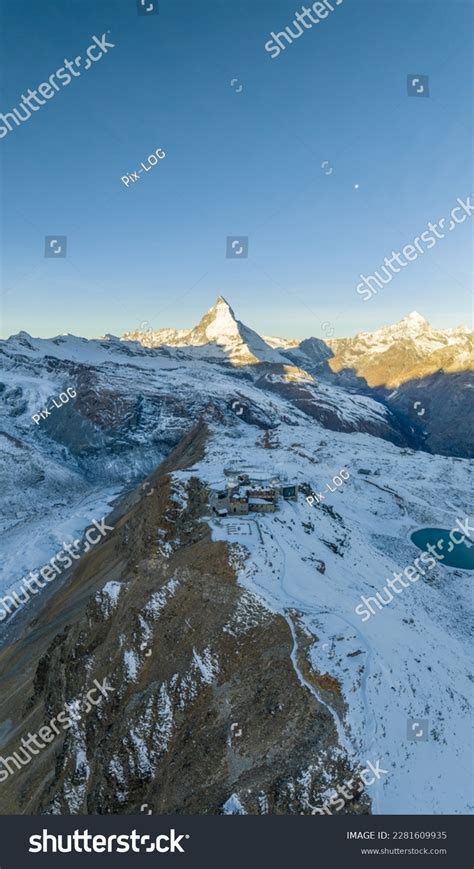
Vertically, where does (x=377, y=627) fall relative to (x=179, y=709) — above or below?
below

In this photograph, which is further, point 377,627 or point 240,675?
point 377,627

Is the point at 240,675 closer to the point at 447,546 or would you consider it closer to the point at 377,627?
the point at 377,627

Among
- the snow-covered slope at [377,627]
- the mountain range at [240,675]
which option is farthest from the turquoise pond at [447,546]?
the mountain range at [240,675]

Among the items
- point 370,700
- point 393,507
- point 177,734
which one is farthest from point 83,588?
point 393,507

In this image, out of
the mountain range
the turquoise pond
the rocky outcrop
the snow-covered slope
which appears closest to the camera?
the rocky outcrop

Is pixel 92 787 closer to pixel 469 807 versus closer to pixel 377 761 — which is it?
pixel 377 761

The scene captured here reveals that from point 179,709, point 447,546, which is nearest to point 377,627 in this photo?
point 179,709

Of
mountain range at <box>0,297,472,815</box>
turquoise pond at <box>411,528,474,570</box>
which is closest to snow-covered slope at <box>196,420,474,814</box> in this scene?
mountain range at <box>0,297,472,815</box>

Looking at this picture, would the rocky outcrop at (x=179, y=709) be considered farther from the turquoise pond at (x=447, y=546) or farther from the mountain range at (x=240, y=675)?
the turquoise pond at (x=447, y=546)

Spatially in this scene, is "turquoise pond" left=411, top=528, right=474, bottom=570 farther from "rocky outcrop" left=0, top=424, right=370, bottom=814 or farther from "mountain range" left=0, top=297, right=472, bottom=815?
"rocky outcrop" left=0, top=424, right=370, bottom=814
